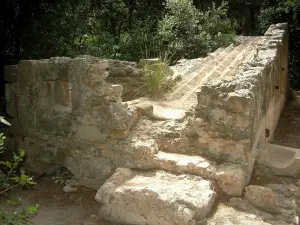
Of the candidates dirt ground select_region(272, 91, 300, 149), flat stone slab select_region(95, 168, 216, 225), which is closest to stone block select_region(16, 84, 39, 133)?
flat stone slab select_region(95, 168, 216, 225)

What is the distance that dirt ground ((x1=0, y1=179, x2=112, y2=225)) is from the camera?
402cm

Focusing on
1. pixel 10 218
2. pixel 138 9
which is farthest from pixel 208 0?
pixel 10 218

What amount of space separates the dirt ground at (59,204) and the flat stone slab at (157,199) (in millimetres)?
315

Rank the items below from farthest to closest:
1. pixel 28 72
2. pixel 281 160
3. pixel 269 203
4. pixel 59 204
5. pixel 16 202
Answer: pixel 28 72
pixel 281 160
pixel 59 204
pixel 269 203
pixel 16 202

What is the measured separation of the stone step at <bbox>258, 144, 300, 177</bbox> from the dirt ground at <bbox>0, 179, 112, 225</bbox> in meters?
2.22

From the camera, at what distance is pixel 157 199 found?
3.41 meters

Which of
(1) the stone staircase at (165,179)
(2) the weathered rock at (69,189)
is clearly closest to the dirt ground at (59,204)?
(2) the weathered rock at (69,189)

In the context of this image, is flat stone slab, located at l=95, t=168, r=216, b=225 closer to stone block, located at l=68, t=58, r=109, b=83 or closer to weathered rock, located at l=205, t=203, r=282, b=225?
weathered rock, located at l=205, t=203, r=282, b=225

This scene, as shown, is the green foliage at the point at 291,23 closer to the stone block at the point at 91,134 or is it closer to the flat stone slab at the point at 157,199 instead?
the stone block at the point at 91,134

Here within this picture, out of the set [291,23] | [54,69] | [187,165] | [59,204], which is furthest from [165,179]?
[291,23]

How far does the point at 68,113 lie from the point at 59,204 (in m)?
1.24

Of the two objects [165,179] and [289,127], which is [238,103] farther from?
[289,127]

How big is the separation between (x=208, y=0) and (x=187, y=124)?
40.2ft

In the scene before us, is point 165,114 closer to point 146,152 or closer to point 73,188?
point 146,152
